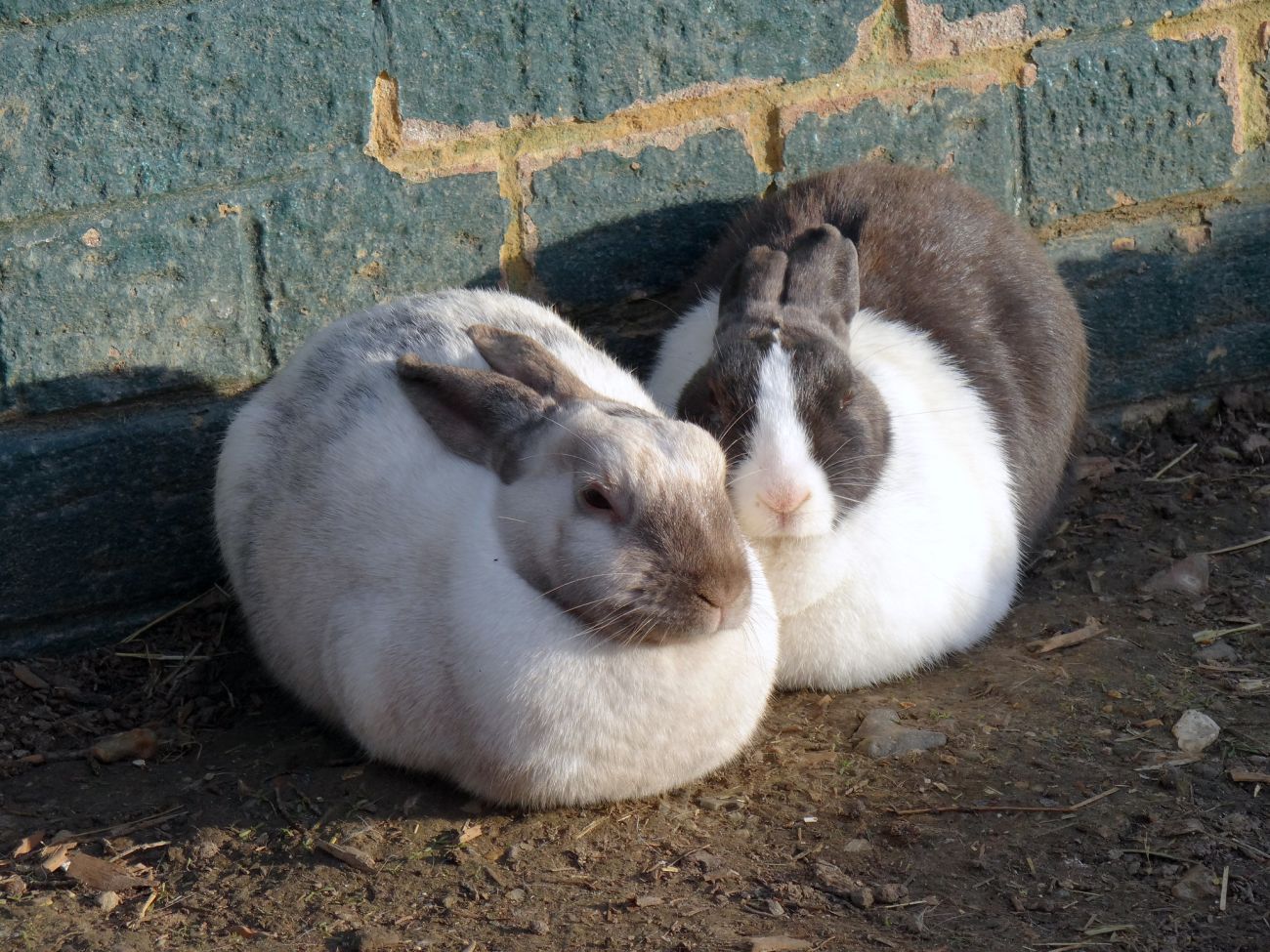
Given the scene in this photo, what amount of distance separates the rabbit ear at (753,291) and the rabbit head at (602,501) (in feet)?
1.93

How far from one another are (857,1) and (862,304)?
900 millimetres

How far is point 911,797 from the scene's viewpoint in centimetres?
297

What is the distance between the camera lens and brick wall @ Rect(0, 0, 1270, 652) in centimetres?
359

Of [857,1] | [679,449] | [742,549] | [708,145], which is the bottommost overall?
[742,549]

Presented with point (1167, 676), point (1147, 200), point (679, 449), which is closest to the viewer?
point (679, 449)

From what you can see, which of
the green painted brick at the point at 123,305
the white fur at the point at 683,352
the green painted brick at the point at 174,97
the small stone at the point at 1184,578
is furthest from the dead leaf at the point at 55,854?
the small stone at the point at 1184,578

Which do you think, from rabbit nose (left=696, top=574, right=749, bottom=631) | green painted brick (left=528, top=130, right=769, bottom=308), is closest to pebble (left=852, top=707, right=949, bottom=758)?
rabbit nose (left=696, top=574, right=749, bottom=631)

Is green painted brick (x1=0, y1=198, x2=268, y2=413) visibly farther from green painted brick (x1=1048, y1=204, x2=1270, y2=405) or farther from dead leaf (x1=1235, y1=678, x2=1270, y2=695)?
dead leaf (x1=1235, y1=678, x2=1270, y2=695)

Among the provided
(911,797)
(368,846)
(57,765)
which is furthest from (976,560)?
(57,765)

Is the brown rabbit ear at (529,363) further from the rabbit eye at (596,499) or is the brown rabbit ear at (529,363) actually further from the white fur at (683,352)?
the white fur at (683,352)

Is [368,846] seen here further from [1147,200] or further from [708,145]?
[1147,200]

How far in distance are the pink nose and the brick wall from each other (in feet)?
4.14

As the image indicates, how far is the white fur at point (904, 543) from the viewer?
3.37 m

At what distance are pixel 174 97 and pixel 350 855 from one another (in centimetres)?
194
